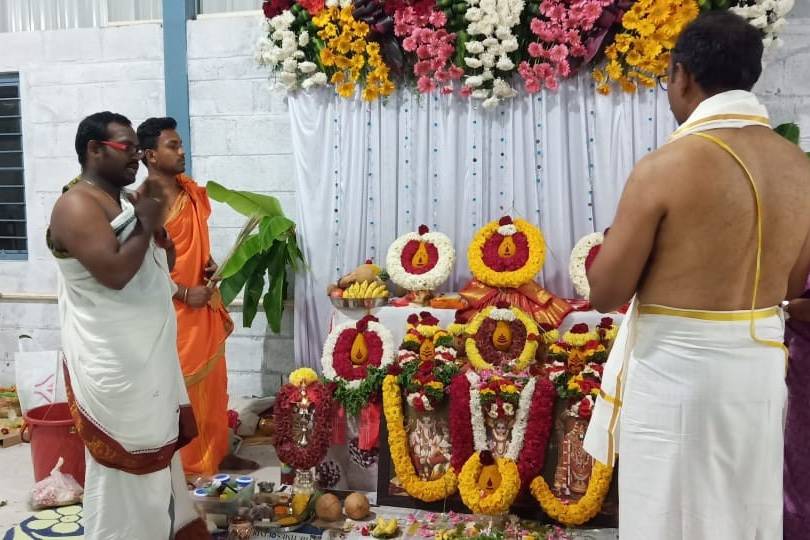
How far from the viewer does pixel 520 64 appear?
4.40 meters

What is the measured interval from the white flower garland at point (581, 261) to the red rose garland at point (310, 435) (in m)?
1.59

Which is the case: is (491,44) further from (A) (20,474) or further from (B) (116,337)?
(A) (20,474)

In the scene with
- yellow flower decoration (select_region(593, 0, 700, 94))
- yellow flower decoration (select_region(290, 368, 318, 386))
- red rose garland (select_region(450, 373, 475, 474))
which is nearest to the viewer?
red rose garland (select_region(450, 373, 475, 474))

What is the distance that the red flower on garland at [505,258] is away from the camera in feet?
13.5

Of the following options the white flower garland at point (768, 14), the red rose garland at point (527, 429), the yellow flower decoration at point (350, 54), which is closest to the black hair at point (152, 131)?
the yellow flower decoration at point (350, 54)

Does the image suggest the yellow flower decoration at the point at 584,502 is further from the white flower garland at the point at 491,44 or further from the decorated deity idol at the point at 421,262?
the white flower garland at the point at 491,44

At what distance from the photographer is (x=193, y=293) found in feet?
12.6

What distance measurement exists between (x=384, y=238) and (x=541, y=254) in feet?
3.90

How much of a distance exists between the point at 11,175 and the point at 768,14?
5578 millimetres

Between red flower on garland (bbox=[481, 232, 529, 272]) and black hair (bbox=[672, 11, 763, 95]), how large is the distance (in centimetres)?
229

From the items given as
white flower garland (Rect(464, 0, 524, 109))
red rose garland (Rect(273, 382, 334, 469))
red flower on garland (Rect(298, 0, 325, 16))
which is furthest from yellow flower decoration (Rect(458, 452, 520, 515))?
red flower on garland (Rect(298, 0, 325, 16))

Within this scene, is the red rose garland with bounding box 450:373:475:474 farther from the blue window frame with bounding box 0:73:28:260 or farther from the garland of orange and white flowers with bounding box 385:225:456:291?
the blue window frame with bounding box 0:73:28:260

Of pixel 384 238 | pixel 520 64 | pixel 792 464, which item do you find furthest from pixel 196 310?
pixel 792 464

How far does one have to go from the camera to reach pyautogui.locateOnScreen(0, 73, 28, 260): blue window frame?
18.7ft
